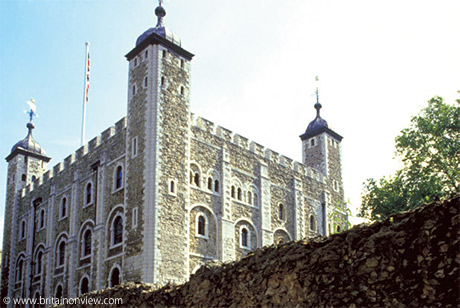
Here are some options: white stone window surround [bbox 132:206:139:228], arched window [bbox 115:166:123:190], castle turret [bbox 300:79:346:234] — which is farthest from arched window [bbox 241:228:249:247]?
castle turret [bbox 300:79:346:234]

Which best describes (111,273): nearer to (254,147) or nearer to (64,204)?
(64,204)

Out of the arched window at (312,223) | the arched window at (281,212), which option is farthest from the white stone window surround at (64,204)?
the arched window at (312,223)

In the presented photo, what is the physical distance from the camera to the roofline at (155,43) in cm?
2569

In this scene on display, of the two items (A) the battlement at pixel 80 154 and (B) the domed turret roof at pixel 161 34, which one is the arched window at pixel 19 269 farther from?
(B) the domed turret roof at pixel 161 34

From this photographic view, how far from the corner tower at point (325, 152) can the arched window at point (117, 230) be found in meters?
15.4

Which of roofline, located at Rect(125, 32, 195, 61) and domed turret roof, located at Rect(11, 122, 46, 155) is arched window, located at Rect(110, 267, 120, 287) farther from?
domed turret roof, located at Rect(11, 122, 46, 155)

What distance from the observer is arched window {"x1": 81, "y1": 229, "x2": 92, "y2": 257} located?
2737 centimetres

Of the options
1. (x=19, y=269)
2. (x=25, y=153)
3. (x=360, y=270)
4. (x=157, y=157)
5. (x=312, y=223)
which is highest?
(x=25, y=153)

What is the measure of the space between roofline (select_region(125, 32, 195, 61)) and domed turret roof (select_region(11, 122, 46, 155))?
13786mm

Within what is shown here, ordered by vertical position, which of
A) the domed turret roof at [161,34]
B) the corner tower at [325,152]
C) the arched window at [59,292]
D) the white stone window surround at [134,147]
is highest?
the domed turret roof at [161,34]

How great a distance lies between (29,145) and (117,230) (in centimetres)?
1521

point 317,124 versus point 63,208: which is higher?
point 317,124

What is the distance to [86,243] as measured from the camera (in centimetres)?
2769

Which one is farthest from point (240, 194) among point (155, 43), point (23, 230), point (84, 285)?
point (23, 230)
